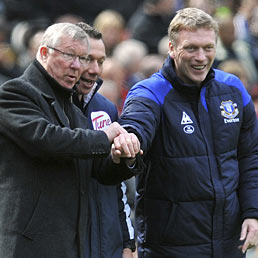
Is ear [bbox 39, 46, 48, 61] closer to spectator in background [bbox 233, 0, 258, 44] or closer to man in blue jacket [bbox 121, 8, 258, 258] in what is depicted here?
man in blue jacket [bbox 121, 8, 258, 258]

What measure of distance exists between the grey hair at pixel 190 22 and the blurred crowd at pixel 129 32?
9.89ft

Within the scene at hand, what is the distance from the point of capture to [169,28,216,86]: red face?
164 inches

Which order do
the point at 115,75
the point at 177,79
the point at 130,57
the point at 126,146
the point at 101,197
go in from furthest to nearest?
1. the point at 130,57
2. the point at 115,75
3. the point at 177,79
4. the point at 101,197
5. the point at 126,146

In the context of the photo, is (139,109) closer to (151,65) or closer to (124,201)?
(124,201)

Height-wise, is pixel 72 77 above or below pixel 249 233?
above

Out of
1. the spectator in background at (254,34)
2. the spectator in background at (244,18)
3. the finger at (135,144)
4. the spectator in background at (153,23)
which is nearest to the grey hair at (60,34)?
the finger at (135,144)

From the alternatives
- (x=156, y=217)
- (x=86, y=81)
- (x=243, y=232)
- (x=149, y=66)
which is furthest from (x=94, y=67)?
(x=149, y=66)

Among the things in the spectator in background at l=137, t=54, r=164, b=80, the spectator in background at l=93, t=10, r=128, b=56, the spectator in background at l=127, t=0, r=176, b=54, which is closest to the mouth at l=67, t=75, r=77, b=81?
the spectator in background at l=137, t=54, r=164, b=80

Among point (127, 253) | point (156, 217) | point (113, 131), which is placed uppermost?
point (113, 131)

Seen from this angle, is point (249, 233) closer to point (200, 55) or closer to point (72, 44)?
point (200, 55)

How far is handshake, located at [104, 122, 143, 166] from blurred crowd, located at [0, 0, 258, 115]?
373 centimetres

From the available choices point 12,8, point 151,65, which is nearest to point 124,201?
point 151,65

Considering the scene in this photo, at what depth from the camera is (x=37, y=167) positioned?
11.0 ft

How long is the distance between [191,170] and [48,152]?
1.12 m
